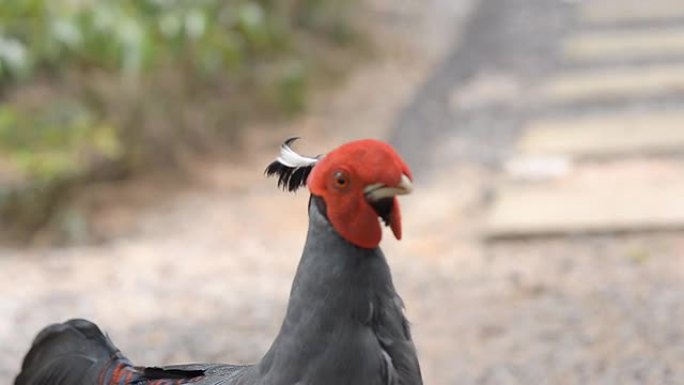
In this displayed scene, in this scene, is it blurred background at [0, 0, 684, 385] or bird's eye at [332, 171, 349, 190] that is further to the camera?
blurred background at [0, 0, 684, 385]

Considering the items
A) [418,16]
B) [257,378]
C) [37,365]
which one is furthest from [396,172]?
[418,16]

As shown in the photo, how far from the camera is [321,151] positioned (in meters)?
6.95

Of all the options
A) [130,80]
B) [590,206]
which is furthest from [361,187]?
[130,80]

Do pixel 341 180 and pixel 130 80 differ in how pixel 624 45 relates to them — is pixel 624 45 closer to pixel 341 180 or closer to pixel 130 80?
pixel 130 80

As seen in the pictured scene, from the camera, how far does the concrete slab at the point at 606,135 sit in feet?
19.7

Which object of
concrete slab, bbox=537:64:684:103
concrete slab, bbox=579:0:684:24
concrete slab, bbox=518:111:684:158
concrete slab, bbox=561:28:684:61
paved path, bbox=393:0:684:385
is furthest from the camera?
concrete slab, bbox=579:0:684:24

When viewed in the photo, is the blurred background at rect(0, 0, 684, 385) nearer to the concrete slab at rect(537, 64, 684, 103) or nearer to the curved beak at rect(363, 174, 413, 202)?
the concrete slab at rect(537, 64, 684, 103)

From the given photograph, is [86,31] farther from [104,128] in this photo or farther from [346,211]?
[346,211]

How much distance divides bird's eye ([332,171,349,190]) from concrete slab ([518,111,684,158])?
4326 millimetres

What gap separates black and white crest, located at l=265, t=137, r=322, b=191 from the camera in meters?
2.08

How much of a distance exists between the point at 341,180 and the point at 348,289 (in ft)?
0.68

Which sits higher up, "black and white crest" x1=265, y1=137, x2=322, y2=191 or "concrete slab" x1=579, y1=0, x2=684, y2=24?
"concrete slab" x1=579, y1=0, x2=684, y2=24

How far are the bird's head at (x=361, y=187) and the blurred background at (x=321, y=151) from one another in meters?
1.79

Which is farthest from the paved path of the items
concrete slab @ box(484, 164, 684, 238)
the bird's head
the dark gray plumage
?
the bird's head
